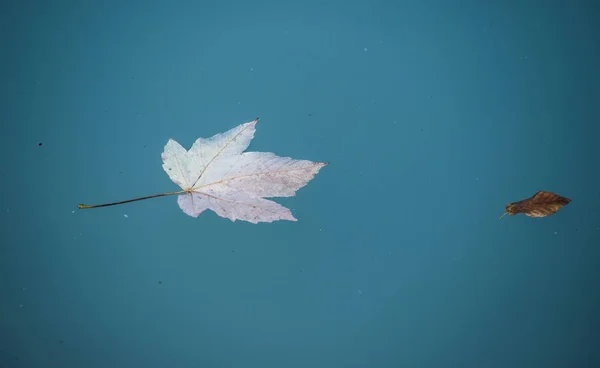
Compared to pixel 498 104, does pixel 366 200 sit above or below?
below

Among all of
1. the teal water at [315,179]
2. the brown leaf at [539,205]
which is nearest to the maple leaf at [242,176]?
the teal water at [315,179]

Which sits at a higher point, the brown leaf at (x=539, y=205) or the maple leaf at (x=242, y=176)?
the brown leaf at (x=539, y=205)

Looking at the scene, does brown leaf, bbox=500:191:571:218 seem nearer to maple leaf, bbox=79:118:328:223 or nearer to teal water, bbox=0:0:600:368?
teal water, bbox=0:0:600:368

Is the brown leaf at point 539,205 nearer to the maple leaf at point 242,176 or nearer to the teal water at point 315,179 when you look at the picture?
the teal water at point 315,179

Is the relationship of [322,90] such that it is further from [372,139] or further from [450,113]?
[450,113]

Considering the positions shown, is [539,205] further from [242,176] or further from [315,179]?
[242,176]

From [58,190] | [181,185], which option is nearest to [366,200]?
[181,185]
